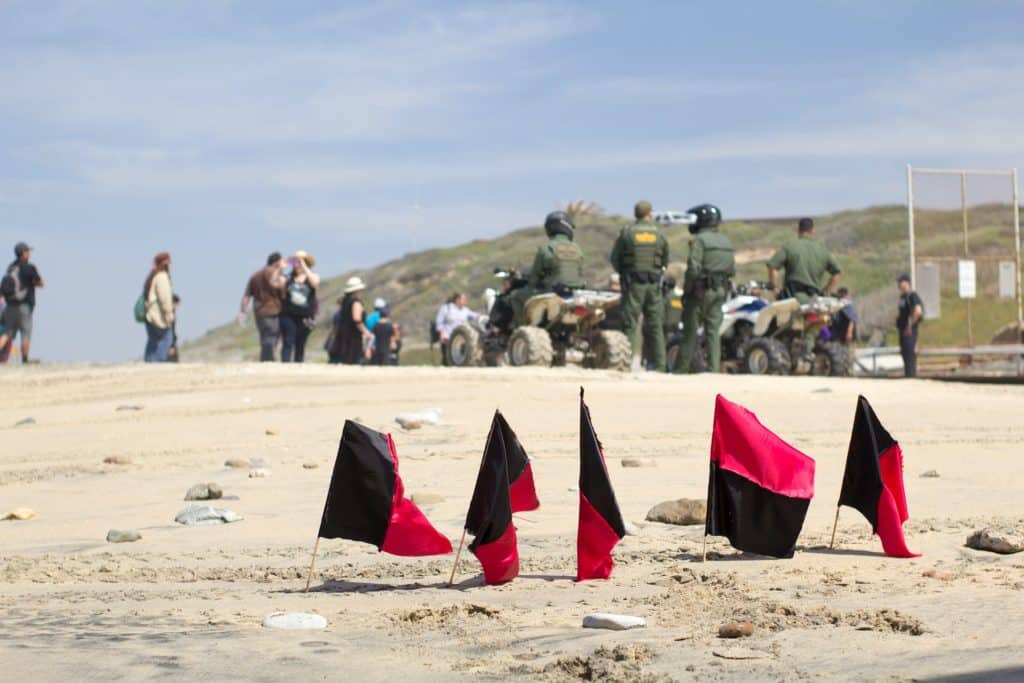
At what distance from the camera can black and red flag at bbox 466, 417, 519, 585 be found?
6.09m

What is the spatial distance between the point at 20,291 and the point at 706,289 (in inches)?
355

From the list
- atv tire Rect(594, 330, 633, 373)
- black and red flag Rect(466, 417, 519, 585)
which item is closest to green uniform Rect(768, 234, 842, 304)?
atv tire Rect(594, 330, 633, 373)

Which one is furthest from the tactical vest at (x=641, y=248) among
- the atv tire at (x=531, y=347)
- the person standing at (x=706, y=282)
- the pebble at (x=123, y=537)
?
the pebble at (x=123, y=537)

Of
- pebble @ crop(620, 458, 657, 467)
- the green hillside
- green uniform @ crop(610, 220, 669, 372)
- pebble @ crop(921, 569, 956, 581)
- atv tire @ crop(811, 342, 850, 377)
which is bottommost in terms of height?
pebble @ crop(921, 569, 956, 581)

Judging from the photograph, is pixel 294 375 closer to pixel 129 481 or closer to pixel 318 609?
pixel 129 481

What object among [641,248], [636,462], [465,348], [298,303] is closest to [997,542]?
[636,462]

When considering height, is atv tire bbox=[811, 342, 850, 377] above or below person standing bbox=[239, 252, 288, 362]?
below

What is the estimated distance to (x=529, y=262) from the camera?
59.5 m

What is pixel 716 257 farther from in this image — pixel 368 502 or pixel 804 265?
pixel 368 502

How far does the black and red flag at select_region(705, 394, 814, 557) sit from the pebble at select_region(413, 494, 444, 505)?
6.81 feet

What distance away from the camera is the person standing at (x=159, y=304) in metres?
19.9

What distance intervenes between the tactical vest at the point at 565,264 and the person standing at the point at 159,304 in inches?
191

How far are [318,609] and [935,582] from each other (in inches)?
89.1

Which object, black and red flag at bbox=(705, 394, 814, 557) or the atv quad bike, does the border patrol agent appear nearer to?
the atv quad bike
